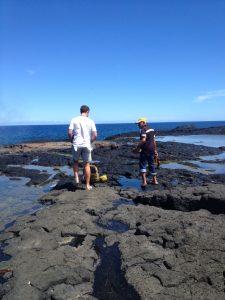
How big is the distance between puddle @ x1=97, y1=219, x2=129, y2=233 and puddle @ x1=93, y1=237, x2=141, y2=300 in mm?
828

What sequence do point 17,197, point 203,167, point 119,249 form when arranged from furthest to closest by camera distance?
point 203,167, point 17,197, point 119,249

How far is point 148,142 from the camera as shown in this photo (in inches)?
424

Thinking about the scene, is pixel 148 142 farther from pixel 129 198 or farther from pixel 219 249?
pixel 219 249

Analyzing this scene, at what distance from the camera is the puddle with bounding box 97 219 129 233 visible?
20.8ft

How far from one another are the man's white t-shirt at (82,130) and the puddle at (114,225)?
114 inches

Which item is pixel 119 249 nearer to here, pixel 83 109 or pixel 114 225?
pixel 114 225

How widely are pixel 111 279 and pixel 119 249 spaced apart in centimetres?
92

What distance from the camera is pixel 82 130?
29.7 ft

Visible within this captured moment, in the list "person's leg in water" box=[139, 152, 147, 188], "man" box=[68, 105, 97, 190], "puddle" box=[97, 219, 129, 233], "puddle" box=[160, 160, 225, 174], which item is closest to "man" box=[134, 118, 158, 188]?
"person's leg in water" box=[139, 152, 147, 188]

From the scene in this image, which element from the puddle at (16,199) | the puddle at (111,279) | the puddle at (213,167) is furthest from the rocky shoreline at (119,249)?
the puddle at (213,167)

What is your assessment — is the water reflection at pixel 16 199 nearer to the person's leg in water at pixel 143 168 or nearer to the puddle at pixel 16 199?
the puddle at pixel 16 199

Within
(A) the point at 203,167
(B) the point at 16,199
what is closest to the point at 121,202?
(B) the point at 16,199

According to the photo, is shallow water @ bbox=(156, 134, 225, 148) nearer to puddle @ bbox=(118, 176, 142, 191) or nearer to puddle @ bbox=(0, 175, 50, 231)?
puddle @ bbox=(118, 176, 142, 191)

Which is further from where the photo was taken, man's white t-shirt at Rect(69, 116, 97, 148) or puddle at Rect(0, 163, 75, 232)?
man's white t-shirt at Rect(69, 116, 97, 148)
